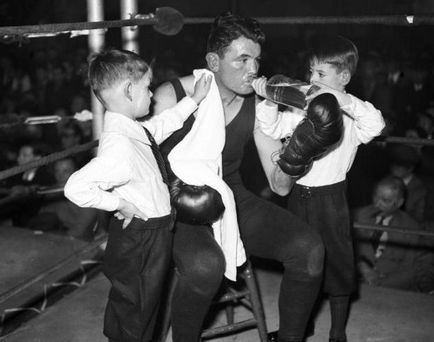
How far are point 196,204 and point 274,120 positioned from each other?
1.37 ft

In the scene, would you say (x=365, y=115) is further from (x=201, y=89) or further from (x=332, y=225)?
(x=201, y=89)

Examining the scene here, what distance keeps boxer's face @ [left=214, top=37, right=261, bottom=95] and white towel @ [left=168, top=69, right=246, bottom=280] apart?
6 centimetres

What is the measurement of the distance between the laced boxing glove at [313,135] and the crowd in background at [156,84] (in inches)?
25.8

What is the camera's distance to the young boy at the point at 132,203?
1664 mm

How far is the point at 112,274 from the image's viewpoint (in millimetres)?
1752

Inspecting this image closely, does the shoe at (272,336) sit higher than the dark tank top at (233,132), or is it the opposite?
the dark tank top at (233,132)

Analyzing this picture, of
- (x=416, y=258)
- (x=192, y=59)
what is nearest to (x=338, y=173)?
(x=416, y=258)

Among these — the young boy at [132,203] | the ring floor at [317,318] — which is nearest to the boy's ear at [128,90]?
the young boy at [132,203]

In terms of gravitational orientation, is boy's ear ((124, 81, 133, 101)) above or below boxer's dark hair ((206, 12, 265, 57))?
below

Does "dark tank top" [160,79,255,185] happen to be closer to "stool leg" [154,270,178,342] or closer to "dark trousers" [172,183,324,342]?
"dark trousers" [172,183,324,342]

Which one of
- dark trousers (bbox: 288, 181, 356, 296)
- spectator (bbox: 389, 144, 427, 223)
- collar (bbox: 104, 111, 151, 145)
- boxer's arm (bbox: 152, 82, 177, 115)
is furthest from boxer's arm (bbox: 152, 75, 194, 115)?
spectator (bbox: 389, 144, 427, 223)

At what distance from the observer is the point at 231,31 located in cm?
188

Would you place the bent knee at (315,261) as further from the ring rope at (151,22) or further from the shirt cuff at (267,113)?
the ring rope at (151,22)

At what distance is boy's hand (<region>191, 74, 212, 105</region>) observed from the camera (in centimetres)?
189
